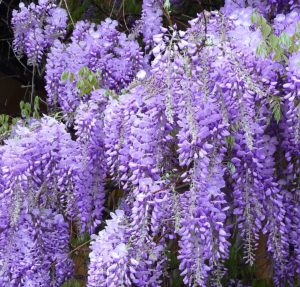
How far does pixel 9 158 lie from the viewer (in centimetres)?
371

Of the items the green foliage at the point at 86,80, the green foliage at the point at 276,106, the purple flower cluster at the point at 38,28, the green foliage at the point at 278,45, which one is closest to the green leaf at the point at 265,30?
the green foliage at the point at 278,45

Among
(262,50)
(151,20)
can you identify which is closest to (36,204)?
(151,20)

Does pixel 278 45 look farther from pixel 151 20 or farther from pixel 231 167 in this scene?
pixel 151 20

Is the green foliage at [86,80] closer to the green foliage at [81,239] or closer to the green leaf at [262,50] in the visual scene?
the green foliage at [81,239]

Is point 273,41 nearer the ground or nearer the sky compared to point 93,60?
nearer the ground

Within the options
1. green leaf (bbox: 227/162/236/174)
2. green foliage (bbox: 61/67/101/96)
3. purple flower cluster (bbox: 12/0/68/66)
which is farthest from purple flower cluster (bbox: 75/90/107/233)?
purple flower cluster (bbox: 12/0/68/66)

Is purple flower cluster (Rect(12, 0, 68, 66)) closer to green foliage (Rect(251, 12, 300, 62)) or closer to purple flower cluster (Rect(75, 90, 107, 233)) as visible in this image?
purple flower cluster (Rect(75, 90, 107, 233))

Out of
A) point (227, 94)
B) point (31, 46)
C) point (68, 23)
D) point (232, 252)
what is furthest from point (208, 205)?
point (68, 23)

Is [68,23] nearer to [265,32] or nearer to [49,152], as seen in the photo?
[49,152]

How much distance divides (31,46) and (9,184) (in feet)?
4.45

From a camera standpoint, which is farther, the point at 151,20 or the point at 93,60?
the point at 151,20

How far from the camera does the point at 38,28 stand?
16.1 feet

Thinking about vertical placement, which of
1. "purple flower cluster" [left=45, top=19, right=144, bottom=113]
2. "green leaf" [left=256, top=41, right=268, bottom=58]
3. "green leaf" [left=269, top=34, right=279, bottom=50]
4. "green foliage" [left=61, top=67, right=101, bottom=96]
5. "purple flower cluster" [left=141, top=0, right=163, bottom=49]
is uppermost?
"purple flower cluster" [left=141, top=0, right=163, bottom=49]

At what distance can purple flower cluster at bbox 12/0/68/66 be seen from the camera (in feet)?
15.9
